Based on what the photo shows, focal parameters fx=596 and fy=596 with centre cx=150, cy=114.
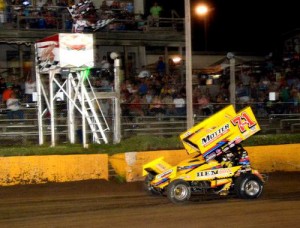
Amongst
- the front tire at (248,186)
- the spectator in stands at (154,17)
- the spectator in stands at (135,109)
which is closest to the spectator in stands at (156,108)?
the spectator in stands at (135,109)

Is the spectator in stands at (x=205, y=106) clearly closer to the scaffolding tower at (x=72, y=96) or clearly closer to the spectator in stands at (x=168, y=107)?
the spectator in stands at (x=168, y=107)

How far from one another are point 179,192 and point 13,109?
8974 millimetres

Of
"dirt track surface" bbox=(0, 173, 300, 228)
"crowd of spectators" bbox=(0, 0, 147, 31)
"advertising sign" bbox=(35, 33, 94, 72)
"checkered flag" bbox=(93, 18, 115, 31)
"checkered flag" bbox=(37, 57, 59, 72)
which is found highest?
"crowd of spectators" bbox=(0, 0, 147, 31)

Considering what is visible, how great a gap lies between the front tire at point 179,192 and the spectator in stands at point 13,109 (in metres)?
8.93

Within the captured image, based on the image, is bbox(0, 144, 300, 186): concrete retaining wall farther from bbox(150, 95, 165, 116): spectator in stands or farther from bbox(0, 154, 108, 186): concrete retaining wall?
bbox(150, 95, 165, 116): spectator in stands

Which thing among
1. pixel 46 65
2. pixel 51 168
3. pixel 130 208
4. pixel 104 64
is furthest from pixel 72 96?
pixel 130 208

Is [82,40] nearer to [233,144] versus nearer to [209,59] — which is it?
[233,144]

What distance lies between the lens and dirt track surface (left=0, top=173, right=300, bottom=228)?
9336 millimetres

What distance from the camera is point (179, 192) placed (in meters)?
11.1

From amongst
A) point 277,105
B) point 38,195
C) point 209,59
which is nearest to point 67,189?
point 38,195

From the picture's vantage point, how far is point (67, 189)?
12828 mm

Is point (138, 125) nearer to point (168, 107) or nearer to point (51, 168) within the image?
point (168, 107)

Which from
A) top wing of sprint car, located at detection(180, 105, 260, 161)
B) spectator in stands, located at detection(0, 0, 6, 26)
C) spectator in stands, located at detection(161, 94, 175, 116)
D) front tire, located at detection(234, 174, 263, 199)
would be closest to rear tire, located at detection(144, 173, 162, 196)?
top wing of sprint car, located at detection(180, 105, 260, 161)

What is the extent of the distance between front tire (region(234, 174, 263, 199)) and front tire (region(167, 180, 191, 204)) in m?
0.97
